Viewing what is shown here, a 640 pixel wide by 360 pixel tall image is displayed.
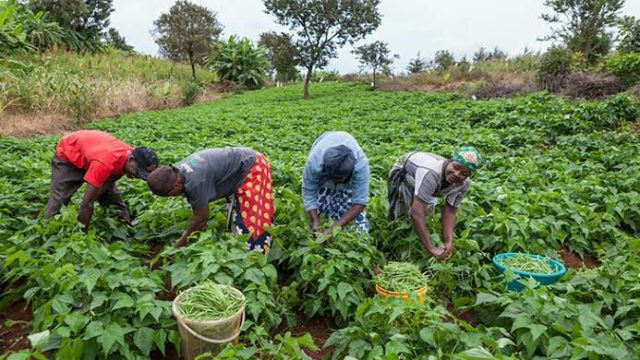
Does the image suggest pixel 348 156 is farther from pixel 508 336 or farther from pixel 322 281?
pixel 508 336

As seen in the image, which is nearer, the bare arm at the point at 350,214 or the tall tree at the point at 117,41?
the bare arm at the point at 350,214

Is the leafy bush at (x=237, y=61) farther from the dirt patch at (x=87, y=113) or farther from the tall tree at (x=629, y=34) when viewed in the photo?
the tall tree at (x=629, y=34)

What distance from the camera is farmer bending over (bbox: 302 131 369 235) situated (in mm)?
3283

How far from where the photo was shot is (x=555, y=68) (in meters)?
13.4

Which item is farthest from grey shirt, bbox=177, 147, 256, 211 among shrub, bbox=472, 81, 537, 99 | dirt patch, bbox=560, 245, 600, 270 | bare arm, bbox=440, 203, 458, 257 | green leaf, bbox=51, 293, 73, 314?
shrub, bbox=472, 81, 537, 99

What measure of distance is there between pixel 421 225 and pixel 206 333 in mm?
1694

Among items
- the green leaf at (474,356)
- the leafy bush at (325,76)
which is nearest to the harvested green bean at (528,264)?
the green leaf at (474,356)

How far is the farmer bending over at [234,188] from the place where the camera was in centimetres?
306

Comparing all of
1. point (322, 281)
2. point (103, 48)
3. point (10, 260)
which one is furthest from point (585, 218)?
point (103, 48)

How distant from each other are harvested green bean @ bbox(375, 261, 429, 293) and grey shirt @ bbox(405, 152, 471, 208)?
560 mm

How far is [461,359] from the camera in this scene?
1.90 m

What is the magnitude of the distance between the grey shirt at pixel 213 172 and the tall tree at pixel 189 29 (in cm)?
2102

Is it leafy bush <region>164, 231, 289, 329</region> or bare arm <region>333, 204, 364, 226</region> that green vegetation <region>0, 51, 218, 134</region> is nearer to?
leafy bush <region>164, 231, 289, 329</region>

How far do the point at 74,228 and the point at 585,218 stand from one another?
427 centimetres
